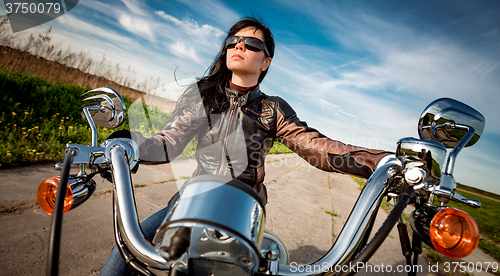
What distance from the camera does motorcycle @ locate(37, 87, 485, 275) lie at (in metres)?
0.49

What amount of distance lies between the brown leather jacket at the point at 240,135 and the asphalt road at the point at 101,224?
2.31 feet

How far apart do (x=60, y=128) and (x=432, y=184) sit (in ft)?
18.4

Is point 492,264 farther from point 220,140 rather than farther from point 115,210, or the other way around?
point 115,210

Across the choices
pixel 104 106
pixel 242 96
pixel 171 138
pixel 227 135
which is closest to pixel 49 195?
pixel 104 106

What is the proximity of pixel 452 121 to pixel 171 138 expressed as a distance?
143 centimetres

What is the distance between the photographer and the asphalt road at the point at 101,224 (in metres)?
1.53

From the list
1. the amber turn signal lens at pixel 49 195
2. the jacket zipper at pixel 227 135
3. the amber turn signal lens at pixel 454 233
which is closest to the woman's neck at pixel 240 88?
the jacket zipper at pixel 227 135

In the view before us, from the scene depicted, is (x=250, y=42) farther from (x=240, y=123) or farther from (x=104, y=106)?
(x=104, y=106)

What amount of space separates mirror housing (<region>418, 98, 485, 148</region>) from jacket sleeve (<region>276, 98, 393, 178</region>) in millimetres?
198

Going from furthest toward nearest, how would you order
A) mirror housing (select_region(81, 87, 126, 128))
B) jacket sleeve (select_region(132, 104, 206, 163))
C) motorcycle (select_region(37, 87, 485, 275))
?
1. jacket sleeve (select_region(132, 104, 206, 163))
2. mirror housing (select_region(81, 87, 126, 128))
3. motorcycle (select_region(37, 87, 485, 275))

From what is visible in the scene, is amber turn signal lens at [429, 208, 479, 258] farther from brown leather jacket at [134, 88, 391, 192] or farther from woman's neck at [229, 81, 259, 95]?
woman's neck at [229, 81, 259, 95]

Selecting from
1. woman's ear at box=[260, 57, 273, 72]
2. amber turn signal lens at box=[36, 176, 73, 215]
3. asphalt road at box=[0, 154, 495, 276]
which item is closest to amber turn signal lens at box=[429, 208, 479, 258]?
amber turn signal lens at box=[36, 176, 73, 215]

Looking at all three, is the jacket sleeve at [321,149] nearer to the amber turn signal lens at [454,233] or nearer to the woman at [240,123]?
the woman at [240,123]

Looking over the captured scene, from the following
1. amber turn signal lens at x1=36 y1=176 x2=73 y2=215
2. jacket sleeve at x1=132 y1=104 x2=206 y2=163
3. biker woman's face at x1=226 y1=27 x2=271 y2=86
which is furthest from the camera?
biker woman's face at x1=226 y1=27 x2=271 y2=86
